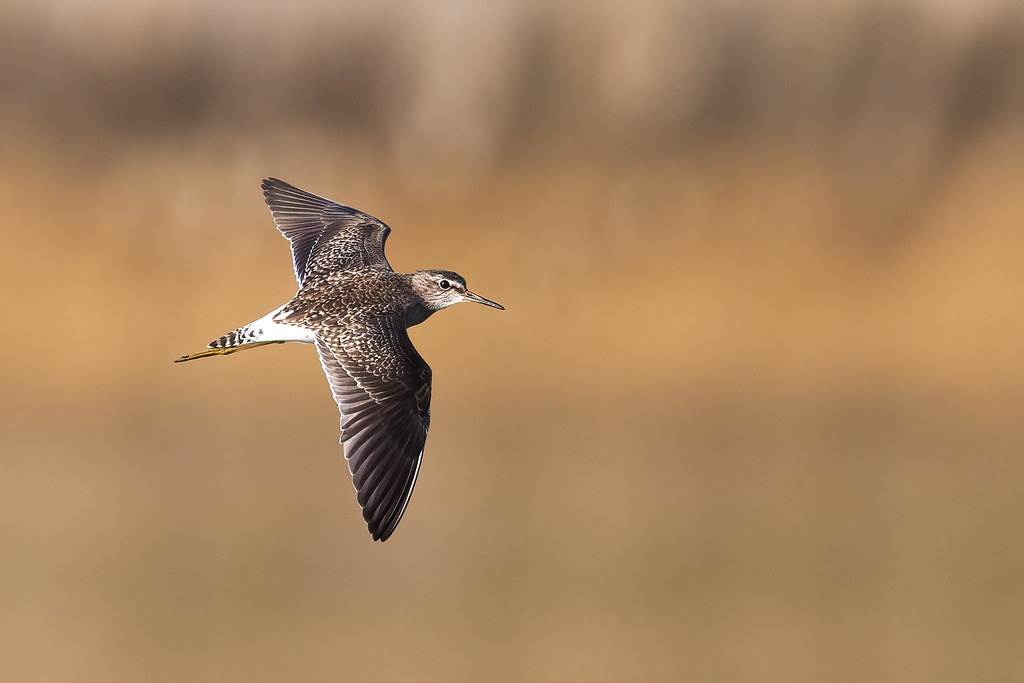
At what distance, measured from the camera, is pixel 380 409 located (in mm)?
6617

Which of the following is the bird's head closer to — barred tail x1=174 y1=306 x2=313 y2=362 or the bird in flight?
the bird in flight

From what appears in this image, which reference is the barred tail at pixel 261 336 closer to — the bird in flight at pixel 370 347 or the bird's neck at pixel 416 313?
the bird in flight at pixel 370 347

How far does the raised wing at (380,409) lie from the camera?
249 inches

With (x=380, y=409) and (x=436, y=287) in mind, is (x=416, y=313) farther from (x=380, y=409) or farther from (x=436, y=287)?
(x=380, y=409)

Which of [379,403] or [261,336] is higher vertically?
[261,336]

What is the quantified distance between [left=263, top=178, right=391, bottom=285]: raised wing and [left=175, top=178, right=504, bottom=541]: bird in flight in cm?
1

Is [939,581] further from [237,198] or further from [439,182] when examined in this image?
[237,198]

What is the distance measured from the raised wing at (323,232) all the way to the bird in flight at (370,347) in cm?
1

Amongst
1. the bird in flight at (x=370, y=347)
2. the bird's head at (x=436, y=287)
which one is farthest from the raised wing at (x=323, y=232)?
the bird's head at (x=436, y=287)

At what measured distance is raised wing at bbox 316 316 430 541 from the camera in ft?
20.8

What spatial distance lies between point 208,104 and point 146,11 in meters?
1.89

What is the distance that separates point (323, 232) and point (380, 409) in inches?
79.0

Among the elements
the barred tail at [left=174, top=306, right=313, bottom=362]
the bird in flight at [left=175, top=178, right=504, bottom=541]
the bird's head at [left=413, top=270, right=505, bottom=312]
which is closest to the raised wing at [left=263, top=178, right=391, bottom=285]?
the bird in flight at [left=175, top=178, right=504, bottom=541]

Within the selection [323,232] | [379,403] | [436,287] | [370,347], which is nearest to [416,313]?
[436,287]
